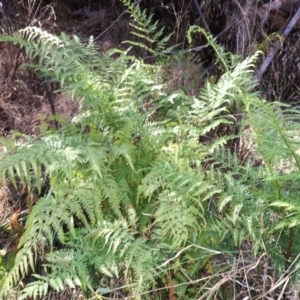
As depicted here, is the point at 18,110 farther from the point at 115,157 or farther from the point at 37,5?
the point at 115,157

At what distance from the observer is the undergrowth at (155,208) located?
2.13m

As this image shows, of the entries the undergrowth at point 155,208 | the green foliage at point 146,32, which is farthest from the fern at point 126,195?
the green foliage at point 146,32

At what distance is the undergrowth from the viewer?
213cm

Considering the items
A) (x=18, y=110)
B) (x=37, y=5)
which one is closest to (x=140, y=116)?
(x=18, y=110)

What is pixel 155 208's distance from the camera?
236cm

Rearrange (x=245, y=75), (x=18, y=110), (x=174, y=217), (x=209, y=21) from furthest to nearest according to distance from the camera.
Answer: (x=209, y=21) < (x=18, y=110) < (x=245, y=75) < (x=174, y=217)

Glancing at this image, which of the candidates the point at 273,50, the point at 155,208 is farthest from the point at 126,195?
the point at 273,50

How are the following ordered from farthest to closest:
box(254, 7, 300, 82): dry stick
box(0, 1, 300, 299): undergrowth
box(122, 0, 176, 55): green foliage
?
box(254, 7, 300, 82): dry stick
box(122, 0, 176, 55): green foliage
box(0, 1, 300, 299): undergrowth

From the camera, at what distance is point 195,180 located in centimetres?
219

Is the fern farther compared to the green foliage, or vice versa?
the green foliage

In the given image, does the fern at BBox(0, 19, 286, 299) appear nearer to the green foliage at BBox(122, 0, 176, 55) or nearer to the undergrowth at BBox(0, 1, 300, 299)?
the undergrowth at BBox(0, 1, 300, 299)

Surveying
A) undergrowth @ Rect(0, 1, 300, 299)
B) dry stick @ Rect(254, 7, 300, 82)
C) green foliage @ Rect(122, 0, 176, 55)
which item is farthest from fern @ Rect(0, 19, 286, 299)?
dry stick @ Rect(254, 7, 300, 82)

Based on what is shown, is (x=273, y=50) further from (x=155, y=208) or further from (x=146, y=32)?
(x=155, y=208)

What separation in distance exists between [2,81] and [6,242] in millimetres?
1391
